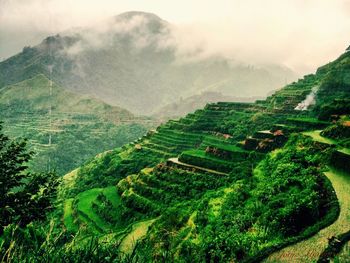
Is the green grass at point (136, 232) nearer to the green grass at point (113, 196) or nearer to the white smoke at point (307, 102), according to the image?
the green grass at point (113, 196)

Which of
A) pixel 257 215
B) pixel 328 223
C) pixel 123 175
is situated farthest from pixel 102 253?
pixel 123 175

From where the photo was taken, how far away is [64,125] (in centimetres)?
14388

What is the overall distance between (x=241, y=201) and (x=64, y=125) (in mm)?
130204

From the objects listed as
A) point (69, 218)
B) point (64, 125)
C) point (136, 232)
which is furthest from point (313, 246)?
point (64, 125)

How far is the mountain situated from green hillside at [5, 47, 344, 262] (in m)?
0.05

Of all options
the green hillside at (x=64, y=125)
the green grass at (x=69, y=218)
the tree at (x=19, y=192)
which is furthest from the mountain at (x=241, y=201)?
the green hillside at (x=64, y=125)

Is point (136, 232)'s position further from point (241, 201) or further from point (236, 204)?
point (241, 201)

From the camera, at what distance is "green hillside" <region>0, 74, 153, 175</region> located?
111m

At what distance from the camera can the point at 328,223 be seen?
1373cm

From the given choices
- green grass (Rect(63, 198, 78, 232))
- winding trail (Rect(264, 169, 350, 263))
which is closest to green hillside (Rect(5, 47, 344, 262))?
winding trail (Rect(264, 169, 350, 263))

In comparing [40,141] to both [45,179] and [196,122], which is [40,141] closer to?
[196,122]

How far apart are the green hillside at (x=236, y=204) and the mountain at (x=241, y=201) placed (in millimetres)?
51

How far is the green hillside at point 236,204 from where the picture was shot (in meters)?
13.4

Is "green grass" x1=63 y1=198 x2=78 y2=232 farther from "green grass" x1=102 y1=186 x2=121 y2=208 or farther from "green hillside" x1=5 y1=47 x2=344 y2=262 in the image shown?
"green grass" x1=102 y1=186 x2=121 y2=208
